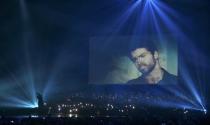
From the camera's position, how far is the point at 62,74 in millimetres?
21656

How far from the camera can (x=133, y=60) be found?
2034cm

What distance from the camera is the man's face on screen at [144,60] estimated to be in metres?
20.1

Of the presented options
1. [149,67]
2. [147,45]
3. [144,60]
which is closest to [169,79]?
[149,67]

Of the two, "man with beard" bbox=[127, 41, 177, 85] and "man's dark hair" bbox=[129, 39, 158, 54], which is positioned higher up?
"man's dark hair" bbox=[129, 39, 158, 54]

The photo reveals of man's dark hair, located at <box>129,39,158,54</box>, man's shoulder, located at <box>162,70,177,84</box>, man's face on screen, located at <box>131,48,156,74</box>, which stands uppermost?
man's dark hair, located at <box>129,39,158,54</box>

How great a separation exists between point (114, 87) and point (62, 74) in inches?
103

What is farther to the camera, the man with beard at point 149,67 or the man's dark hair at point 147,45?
the man's dark hair at point 147,45

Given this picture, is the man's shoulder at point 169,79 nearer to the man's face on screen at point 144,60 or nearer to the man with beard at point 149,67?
the man with beard at point 149,67

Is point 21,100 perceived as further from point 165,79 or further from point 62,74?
point 165,79

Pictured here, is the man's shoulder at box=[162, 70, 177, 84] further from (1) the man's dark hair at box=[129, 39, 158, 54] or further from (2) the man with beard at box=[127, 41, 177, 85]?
(1) the man's dark hair at box=[129, 39, 158, 54]

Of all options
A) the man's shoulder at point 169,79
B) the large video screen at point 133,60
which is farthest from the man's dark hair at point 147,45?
the man's shoulder at point 169,79

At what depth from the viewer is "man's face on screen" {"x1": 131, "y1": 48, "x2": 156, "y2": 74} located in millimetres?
20109

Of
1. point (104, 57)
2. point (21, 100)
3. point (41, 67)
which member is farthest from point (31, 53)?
point (104, 57)

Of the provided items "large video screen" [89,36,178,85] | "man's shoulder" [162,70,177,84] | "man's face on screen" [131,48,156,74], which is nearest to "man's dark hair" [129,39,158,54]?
"large video screen" [89,36,178,85]
